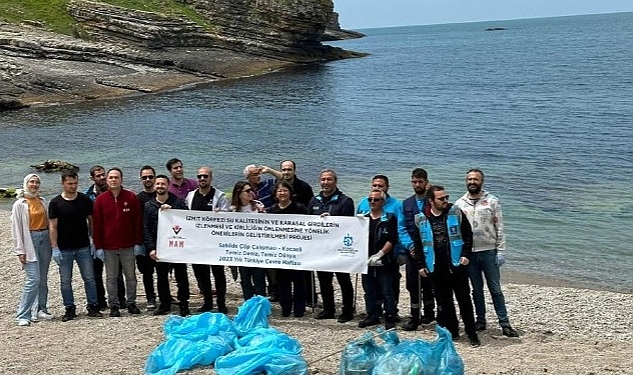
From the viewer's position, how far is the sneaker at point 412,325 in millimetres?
10344

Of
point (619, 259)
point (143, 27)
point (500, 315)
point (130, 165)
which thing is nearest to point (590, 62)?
point (143, 27)

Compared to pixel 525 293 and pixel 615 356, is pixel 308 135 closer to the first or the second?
pixel 525 293

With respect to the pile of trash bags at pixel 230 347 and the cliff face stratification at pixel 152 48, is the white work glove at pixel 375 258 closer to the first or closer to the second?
the pile of trash bags at pixel 230 347

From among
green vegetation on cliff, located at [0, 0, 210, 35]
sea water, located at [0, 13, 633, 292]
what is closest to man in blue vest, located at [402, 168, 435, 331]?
sea water, located at [0, 13, 633, 292]

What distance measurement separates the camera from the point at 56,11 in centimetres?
6888

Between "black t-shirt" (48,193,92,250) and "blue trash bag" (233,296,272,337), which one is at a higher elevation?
"black t-shirt" (48,193,92,250)

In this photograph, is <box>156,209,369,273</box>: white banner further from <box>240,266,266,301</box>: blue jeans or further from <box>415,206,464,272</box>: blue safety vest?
<box>415,206,464,272</box>: blue safety vest

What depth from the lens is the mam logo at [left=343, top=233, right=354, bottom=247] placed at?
10258 millimetres

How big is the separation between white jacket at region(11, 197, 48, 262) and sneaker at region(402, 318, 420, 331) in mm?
5348

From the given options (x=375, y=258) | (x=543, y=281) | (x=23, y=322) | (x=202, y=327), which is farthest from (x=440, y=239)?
(x=543, y=281)

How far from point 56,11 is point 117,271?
6397cm

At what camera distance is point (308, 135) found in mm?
40156

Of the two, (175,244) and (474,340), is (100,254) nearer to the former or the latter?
(175,244)

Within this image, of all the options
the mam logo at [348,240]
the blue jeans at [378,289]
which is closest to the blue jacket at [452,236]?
the blue jeans at [378,289]
